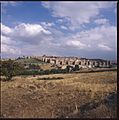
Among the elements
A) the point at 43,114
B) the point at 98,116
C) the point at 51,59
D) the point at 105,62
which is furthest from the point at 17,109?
the point at 51,59

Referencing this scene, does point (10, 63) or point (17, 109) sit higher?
point (10, 63)

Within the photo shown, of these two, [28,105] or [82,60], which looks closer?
[28,105]

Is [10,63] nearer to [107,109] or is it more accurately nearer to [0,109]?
[0,109]

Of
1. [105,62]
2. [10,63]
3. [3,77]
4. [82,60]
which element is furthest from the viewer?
[82,60]

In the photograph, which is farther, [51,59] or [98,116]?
[51,59]

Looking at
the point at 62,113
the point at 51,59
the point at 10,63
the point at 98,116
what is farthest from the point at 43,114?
the point at 51,59

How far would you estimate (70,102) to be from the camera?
17.1 m

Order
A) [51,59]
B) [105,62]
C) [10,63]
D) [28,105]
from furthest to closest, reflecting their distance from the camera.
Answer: [51,59], [105,62], [10,63], [28,105]

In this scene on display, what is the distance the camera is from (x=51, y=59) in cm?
10738

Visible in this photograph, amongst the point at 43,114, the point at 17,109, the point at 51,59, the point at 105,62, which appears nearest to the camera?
the point at 43,114

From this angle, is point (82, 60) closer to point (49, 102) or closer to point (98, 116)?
point (49, 102)

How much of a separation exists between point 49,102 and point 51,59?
90206 millimetres

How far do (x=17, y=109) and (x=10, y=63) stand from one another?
23.8 metres

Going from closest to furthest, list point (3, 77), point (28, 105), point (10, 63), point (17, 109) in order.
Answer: point (17, 109), point (28, 105), point (10, 63), point (3, 77)
